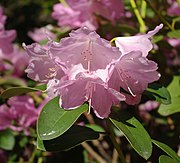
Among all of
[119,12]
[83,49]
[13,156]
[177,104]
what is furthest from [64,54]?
[13,156]

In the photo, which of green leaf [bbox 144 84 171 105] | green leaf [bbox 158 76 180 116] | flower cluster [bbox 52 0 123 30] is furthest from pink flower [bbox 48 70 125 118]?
flower cluster [bbox 52 0 123 30]

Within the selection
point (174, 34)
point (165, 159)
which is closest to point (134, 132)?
point (165, 159)

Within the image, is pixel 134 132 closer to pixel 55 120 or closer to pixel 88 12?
pixel 55 120

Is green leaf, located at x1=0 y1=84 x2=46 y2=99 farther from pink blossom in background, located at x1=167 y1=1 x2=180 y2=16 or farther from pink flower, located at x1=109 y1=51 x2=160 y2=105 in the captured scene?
pink blossom in background, located at x1=167 y1=1 x2=180 y2=16

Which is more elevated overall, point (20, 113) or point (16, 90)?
point (16, 90)

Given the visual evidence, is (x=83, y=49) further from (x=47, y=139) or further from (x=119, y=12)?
(x=119, y=12)
